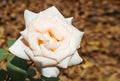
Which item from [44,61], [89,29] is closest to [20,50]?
[44,61]

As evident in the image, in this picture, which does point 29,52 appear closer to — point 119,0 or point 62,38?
point 62,38

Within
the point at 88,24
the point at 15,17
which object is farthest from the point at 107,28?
the point at 15,17

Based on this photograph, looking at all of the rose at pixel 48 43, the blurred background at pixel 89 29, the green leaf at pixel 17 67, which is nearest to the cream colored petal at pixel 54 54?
the rose at pixel 48 43

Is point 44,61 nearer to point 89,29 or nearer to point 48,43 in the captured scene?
point 48,43

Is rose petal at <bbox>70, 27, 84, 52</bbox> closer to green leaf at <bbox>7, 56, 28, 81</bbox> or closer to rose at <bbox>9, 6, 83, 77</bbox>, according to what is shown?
rose at <bbox>9, 6, 83, 77</bbox>

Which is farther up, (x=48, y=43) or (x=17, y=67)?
(x=48, y=43)

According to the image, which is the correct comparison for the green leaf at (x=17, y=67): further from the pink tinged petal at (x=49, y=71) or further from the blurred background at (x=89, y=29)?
the blurred background at (x=89, y=29)
